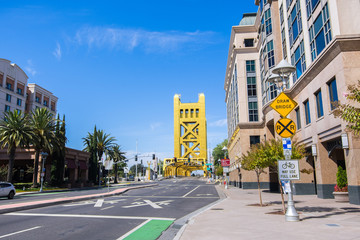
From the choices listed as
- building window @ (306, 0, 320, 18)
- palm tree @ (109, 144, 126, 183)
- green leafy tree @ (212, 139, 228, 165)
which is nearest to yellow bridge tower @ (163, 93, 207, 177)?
green leafy tree @ (212, 139, 228, 165)

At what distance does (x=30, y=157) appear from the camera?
4812 cm

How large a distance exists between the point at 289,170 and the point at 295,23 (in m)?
20.2

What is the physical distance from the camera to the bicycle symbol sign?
1085 centimetres

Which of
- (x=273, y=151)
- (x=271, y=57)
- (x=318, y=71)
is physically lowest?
(x=273, y=151)

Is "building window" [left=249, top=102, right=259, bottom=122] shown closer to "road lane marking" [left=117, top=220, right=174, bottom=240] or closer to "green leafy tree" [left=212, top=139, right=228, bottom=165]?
"road lane marking" [left=117, top=220, right=174, bottom=240]

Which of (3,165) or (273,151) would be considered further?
(3,165)

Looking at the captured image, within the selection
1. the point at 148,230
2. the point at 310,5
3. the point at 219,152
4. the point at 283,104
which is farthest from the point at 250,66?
the point at 219,152

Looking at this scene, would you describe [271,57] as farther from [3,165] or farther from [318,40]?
[3,165]

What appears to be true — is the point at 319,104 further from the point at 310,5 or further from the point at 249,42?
the point at 249,42

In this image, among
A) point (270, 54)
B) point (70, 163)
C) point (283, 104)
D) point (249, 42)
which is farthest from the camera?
point (70, 163)

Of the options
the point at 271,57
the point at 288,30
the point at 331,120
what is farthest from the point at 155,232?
the point at 271,57

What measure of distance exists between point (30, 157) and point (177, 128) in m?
117

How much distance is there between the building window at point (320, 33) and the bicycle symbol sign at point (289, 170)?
12405mm

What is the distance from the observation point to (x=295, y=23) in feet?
87.7
